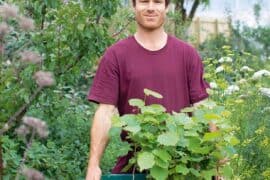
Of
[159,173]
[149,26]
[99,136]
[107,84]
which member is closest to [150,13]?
[149,26]

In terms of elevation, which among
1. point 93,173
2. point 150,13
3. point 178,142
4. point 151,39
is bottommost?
point 93,173

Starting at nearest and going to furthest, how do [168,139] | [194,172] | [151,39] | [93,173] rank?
[168,139], [194,172], [93,173], [151,39]

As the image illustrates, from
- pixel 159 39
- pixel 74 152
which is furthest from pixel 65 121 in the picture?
pixel 159 39

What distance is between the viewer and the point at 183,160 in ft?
10.3

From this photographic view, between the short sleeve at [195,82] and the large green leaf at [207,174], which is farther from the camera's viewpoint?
the short sleeve at [195,82]

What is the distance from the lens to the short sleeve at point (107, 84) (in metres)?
3.57

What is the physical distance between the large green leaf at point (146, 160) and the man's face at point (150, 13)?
0.75 metres

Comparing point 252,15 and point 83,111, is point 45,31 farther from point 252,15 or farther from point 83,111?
point 252,15

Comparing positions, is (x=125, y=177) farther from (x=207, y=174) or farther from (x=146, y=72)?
(x=146, y=72)

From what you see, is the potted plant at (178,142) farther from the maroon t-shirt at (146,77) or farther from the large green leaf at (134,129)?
the maroon t-shirt at (146,77)

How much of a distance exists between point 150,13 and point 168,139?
766 millimetres

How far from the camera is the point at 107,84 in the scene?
11.8 ft

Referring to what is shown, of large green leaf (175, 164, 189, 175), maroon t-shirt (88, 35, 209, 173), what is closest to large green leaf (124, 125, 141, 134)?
large green leaf (175, 164, 189, 175)

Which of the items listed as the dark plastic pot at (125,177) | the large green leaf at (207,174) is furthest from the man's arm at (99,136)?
the large green leaf at (207,174)
